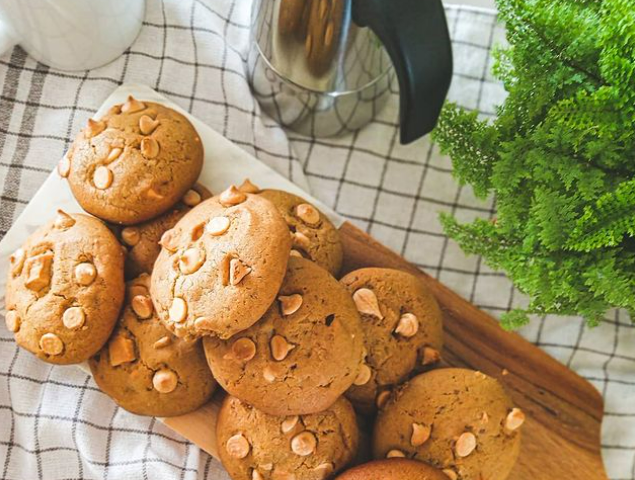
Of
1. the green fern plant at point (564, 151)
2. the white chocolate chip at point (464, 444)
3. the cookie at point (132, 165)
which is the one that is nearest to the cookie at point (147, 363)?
the cookie at point (132, 165)

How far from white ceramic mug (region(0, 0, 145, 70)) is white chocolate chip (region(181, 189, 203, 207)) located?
1.00ft

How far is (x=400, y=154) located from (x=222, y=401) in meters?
0.55

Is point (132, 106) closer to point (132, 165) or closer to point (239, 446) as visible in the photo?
point (132, 165)

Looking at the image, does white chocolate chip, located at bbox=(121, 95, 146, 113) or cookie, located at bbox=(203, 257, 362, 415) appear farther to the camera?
white chocolate chip, located at bbox=(121, 95, 146, 113)

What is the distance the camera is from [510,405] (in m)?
1.11

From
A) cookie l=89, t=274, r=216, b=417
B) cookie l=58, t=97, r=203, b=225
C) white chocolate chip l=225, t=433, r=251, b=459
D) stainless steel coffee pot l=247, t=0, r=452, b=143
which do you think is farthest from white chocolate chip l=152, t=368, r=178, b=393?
stainless steel coffee pot l=247, t=0, r=452, b=143

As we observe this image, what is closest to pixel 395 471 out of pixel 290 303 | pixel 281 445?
pixel 281 445

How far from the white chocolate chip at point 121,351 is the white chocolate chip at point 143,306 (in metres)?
0.04

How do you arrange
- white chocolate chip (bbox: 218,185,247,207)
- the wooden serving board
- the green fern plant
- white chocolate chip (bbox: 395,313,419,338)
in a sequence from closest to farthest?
the green fern plant, white chocolate chip (bbox: 218,185,247,207), white chocolate chip (bbox: 395,313,419,338), the wooden serving board

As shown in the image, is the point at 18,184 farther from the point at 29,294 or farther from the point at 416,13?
the point at 416,13

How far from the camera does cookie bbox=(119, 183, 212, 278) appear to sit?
3.67 ft

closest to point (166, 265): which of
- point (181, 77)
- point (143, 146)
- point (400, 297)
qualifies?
point (143, 146)

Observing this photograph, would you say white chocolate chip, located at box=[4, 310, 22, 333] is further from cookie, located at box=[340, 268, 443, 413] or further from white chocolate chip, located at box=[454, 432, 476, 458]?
white chocolate chip, located at box=[454, 432, 476, 458]

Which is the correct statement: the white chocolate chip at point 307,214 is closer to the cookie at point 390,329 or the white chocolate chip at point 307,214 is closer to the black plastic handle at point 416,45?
the cookie at point 390,329
